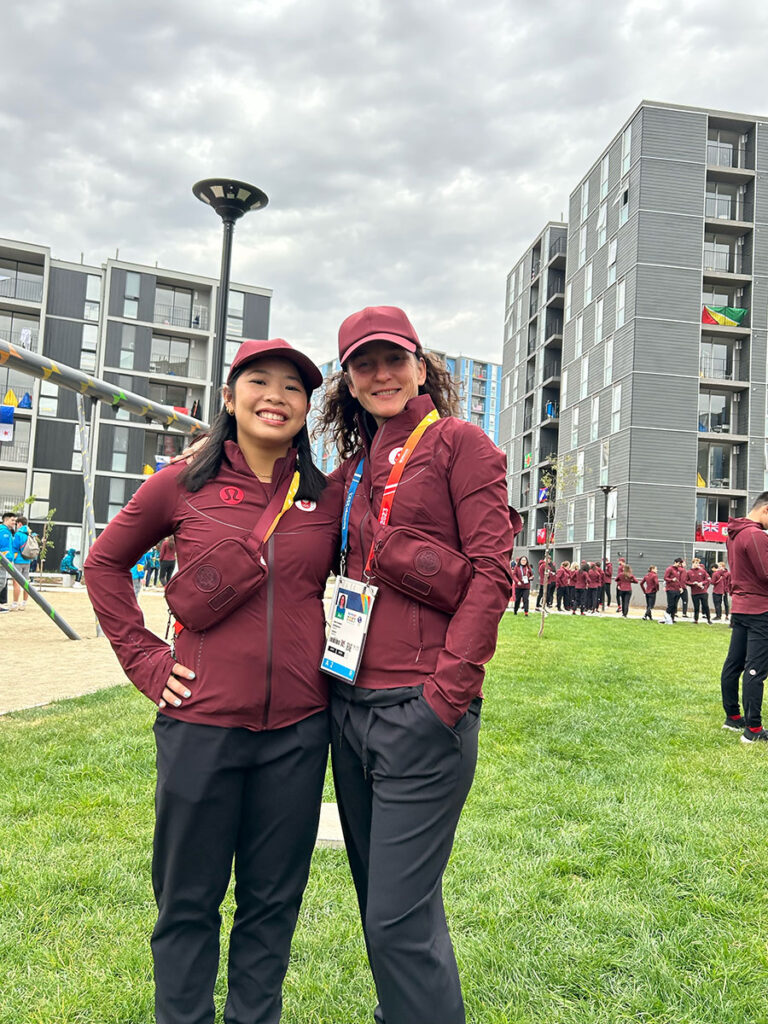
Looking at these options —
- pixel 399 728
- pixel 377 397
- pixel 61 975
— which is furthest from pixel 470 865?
pixel 377 397

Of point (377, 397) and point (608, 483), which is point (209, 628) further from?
point (608, 483)

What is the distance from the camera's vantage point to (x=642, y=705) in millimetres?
9180

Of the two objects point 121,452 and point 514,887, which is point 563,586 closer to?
point 514,887

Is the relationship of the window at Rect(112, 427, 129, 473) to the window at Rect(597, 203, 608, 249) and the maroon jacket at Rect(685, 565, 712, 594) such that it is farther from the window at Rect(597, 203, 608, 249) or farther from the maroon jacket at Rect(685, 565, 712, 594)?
the maroon jacket at Rect(685, 565, 712, 594)

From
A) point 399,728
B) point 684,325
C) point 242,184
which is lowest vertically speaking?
point 399,728

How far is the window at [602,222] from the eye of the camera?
156ft

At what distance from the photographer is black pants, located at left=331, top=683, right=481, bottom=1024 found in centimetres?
206

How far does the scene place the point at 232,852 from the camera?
8.10 ft

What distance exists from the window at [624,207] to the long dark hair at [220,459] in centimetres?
4581

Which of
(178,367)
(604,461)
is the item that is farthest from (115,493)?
(604,461)

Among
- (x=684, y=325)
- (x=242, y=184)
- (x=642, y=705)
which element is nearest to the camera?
(x=242, y=184)

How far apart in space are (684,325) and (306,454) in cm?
4368

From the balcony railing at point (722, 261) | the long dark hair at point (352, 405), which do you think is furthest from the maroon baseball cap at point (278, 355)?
the balcony railing at point (722, 261)

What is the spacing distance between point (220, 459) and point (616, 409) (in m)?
43.5
